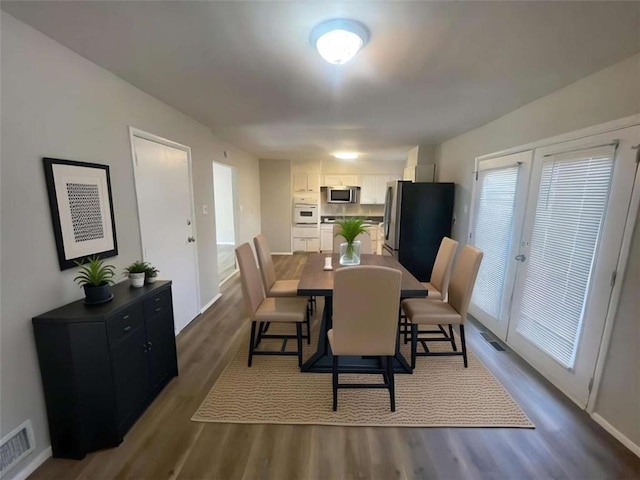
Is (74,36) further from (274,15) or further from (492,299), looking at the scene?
(492,299)

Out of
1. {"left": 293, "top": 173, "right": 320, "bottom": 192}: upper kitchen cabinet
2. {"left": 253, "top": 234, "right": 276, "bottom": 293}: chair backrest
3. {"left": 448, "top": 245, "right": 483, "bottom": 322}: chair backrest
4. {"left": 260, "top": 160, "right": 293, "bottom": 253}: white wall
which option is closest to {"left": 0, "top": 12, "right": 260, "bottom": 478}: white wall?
{"left": 253, "top": 234, "right": 276, "bottom": 293}: chair backrest

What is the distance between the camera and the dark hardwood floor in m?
1.48

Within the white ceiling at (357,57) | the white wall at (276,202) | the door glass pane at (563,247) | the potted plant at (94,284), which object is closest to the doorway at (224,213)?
the white wall at (276,202)

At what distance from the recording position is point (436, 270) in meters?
2.96

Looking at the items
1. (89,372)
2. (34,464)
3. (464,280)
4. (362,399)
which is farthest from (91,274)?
(464,280)

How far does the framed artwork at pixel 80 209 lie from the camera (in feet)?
5.17

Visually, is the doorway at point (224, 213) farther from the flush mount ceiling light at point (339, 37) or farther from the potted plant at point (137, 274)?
the flush mount ceiling light at point (339, 37)

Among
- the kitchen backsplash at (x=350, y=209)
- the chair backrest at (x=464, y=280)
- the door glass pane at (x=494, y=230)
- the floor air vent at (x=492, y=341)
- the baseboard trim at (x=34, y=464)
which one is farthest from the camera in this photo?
the kitchen backsplash at (x=350, y=209)

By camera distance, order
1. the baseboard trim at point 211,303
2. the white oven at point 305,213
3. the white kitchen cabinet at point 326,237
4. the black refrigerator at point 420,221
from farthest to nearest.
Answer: the white kitchen cabinet at point 326,237 → the white oven at point 305,213 → the black refrigerator at point 420,221 → the baseboard trim at point 211,303

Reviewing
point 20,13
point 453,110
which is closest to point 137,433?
point 20,13

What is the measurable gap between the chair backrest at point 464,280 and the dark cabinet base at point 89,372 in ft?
8.16

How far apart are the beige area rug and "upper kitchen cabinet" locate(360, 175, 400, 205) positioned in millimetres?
5185

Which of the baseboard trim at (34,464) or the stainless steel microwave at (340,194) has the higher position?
the stainless steel microwave at (340,194)

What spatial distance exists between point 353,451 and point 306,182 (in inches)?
237
